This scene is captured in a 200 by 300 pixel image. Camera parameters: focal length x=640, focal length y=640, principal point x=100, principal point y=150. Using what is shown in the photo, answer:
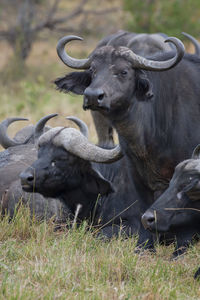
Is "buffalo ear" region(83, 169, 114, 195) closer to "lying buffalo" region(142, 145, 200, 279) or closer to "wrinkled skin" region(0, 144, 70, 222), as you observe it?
"wrinkled skin" region(0, 144, 70, 222)

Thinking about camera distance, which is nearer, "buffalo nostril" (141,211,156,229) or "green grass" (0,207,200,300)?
"green grass" (0,207,200,300)

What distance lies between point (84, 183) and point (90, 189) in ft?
0.27

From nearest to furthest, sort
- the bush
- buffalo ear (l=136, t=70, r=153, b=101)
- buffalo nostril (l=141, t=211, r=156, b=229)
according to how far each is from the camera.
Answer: buffalo nostril (l=141, t=211, r=156, b=229) → buffalo ear (l=136, t=70, r=153, b=101) → the bush

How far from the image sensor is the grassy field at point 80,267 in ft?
13.4

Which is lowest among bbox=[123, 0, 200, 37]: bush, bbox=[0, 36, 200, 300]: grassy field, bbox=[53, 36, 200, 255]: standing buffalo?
bbox=[0, 36, 200, 300]: grassy field

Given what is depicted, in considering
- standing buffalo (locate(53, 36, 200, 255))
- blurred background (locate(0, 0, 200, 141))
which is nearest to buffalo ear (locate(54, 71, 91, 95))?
standing buffalo (locate(53, 36, 200, 255))

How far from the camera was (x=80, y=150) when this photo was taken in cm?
579

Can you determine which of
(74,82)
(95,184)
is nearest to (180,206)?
(95,184)

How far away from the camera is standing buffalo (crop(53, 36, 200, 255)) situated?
5.42 metres

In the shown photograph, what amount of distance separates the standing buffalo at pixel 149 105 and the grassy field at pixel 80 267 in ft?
2.55

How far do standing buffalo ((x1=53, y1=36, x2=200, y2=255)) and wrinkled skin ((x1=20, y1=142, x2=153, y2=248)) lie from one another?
9.9 inches

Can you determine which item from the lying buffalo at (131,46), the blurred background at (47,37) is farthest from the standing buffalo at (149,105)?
the blurred background at (47,37)

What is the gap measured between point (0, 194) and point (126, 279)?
2400 millimetres

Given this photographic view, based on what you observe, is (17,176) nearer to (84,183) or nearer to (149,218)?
(84,183)
